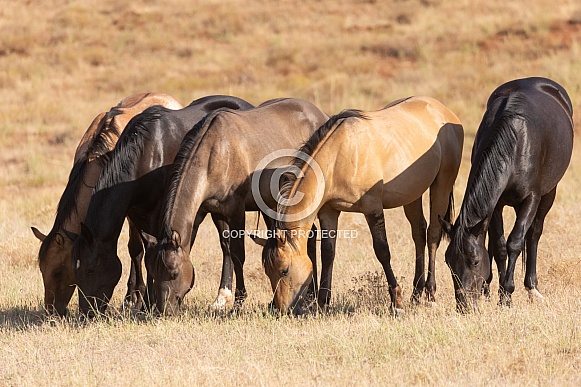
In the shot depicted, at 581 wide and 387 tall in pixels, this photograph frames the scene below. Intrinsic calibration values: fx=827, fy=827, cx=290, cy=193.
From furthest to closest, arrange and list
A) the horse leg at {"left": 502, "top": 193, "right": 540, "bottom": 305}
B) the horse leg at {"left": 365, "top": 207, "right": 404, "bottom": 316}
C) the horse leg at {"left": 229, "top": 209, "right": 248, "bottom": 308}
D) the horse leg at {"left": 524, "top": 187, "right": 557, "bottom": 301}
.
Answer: the horse leg at {"left": 524, "top": 187, "right": 557, "bottom": 301} < the horse leg at {"left": 229, "top": 209, "right": 248, "bottom": 308} < the horse leg at {"left": 365, "top": 207, "right": 404, "bottom": 316} < the horse leg at {"left": 502, "top": 193, "right": 540, "bottom": 305}

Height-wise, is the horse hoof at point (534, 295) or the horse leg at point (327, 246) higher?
the horse leg at point (327, 246)

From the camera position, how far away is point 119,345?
616cm

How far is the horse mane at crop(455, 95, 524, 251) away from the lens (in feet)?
21.5

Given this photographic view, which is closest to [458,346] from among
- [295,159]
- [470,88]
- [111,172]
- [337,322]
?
[337,322]

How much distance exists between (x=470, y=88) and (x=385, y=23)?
7437mm

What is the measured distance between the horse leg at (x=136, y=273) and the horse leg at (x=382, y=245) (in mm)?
2462

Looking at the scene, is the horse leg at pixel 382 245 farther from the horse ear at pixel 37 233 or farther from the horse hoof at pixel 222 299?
the horse ear at pixel 37 233

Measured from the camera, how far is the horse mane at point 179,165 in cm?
661

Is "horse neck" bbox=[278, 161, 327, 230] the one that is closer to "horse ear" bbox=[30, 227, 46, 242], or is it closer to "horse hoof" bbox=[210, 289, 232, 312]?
"horse hoof" bbox=[210, 289, 232, 312]

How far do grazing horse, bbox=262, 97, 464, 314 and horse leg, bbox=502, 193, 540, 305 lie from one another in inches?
36.7

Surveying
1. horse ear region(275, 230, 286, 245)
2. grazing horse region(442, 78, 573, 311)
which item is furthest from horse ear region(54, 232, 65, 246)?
grazing horse region(442, 78, 573, 311)

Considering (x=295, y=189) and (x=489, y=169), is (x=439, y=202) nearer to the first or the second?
(x=489, y=169)

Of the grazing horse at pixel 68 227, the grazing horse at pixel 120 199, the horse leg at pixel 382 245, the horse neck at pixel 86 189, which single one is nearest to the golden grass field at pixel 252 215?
the horse leg at pixel 382 245

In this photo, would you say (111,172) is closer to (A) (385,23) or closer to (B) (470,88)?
(B) (470,88)
